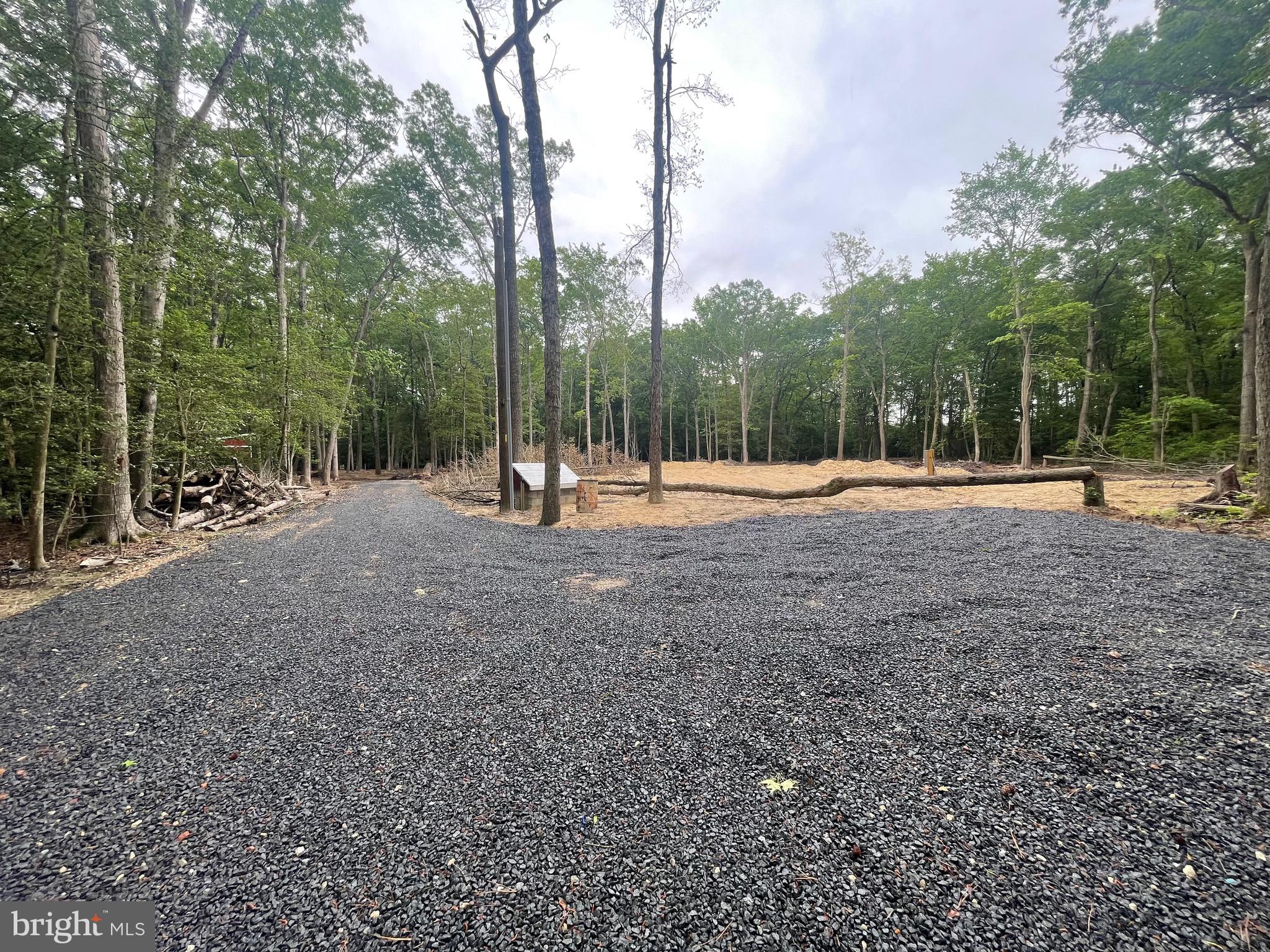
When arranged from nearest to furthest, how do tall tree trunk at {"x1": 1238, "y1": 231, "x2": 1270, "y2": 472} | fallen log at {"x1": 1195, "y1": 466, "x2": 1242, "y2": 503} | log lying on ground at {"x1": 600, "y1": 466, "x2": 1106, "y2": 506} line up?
fallen log at {"x1": 1195, "y1": 466, "x2": 1242, "y2": 503} < log lying on ground at {"x1": 600, "y1": 466, "x2": 1106, "y2": 506} < tall tree trunk at {"x1": 1238, "y1": 231, "x2": 1270, "y2": 472}

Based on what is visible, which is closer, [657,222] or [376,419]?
[657,222]

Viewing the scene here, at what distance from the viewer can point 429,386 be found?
27.7 m

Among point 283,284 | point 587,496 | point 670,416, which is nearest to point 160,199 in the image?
point 587,496

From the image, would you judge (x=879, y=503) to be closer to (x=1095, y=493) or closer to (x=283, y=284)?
(x=1095, y=493)

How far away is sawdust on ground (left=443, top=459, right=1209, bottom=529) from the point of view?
6.62m

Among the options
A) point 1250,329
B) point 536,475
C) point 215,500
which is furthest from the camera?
point 536,475

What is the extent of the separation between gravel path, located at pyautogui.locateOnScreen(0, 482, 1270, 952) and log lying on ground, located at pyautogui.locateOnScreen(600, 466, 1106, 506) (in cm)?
338

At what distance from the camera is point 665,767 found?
61.1 inches

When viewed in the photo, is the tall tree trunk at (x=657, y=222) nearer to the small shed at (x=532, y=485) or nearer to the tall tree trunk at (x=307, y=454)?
the small shed at (x=532, y=485)

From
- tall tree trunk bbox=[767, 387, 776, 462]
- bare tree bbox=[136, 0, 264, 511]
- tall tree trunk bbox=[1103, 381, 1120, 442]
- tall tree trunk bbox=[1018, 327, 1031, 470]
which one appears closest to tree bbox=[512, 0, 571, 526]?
bare tree bbox=[136, 0, 264, 511]

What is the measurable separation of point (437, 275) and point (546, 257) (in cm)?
1304

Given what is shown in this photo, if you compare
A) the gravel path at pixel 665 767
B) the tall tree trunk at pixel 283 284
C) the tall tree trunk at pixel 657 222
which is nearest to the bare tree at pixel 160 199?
the gravel path at pixel 665 767

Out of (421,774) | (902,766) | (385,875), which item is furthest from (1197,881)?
(421,774)

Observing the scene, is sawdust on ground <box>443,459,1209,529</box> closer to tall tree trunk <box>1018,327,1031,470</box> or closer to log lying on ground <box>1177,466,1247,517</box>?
log lying on ground <box>1177,466,1247,517</box>
